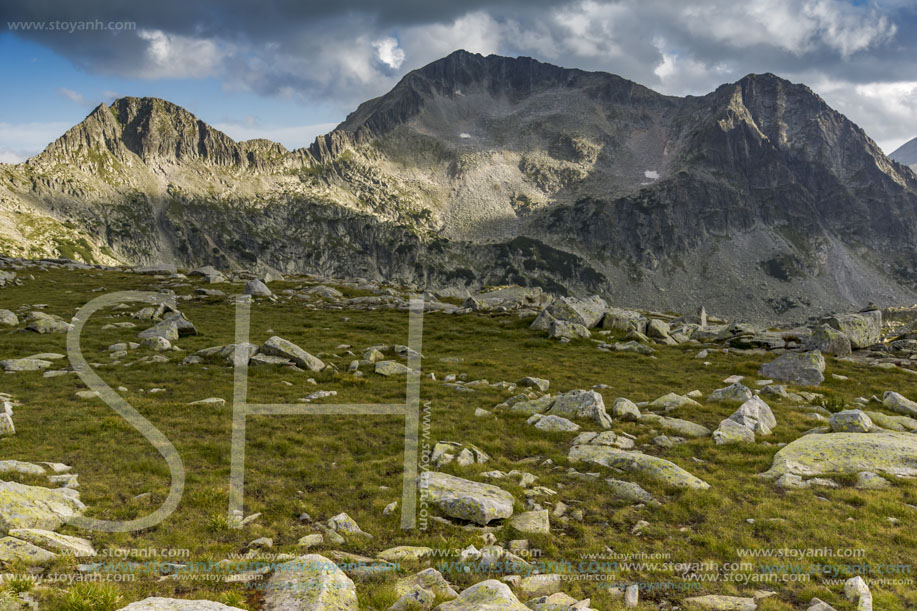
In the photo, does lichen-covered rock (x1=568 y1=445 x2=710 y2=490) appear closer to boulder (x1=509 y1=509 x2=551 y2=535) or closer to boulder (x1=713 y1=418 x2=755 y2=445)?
boulder (x1=713 y1=418 x2=755 y2=445)

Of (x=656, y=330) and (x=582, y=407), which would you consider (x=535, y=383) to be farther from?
(x=656, y=330)

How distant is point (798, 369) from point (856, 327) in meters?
18.5

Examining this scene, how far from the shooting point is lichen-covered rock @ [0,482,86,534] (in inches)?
360

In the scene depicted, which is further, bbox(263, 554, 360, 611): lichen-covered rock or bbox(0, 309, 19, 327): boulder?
bbox(0, 309, 19, 327): boulder

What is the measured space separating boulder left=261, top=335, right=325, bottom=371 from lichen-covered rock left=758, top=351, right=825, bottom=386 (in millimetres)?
29802

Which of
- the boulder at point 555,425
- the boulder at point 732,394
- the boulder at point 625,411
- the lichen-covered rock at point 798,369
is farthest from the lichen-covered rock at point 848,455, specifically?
the lichen-covered rock at point 798,369

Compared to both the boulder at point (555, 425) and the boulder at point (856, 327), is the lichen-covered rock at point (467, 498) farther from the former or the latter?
the boulder at point (856, 327)

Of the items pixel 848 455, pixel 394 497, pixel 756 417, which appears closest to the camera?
pixel 394 497

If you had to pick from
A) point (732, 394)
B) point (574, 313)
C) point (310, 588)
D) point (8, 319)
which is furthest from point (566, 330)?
point (8, 319)

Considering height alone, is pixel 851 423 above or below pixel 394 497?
above

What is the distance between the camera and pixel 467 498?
12.9 metres

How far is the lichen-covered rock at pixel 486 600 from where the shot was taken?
26.0ft

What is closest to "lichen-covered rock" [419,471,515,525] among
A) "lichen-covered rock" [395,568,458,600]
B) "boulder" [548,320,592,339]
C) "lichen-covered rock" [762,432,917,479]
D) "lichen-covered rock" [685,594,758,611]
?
"lichen-covered rock" [395,568,458,600]

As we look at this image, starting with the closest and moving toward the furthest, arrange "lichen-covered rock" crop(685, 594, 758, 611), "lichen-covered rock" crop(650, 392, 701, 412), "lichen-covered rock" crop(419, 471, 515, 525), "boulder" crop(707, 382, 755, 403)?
"lichen-covered rock" crop(685, 594, 758, 611)
"lichen-covered rock" crop(419, 471, 515, 525)
"lichen-covered rock" crop(650, 392, 701, 412)
"boulder" crop(707, 382, 755, 403)
